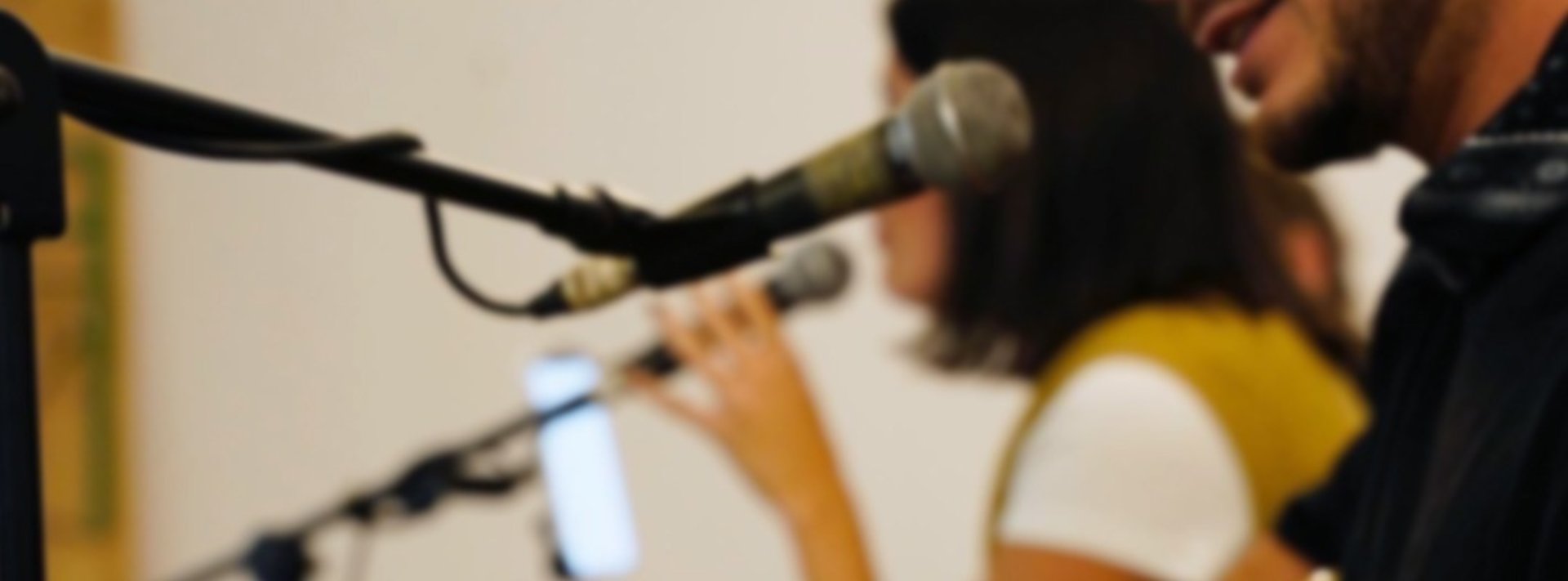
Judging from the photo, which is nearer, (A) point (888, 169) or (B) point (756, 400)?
(A) point (888, 169)

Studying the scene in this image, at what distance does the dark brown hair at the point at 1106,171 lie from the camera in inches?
58.3

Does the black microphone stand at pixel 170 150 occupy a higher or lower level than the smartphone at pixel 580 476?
higher

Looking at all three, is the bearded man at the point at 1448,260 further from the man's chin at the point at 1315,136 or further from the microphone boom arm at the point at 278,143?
the microphone boom arm at the point at 278,143

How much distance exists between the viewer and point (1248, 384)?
1.39 m

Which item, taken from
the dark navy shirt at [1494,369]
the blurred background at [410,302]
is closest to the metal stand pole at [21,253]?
the dark navy shirt at [1494,369]

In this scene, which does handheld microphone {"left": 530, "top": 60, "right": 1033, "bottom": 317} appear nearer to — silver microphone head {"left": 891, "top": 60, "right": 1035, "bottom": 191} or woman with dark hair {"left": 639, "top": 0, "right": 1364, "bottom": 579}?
silver microphone head {"left": 891, "top": 60, "right": 1035, "bottom": 191}

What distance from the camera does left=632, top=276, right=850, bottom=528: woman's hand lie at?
53.2 inches

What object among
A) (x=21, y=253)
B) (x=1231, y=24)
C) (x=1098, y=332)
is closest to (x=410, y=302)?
(x=1098, y=332)

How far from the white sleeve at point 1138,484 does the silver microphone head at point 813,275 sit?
19cm

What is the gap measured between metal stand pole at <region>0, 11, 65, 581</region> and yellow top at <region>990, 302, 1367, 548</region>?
0.86 metres

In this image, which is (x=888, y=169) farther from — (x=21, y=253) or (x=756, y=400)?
(x=756, y=400)

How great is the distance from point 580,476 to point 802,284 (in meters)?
0.23

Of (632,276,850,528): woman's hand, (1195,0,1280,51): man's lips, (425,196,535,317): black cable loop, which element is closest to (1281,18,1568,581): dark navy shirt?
(1195,0,1280,51): man's lips

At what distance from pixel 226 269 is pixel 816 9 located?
949 millimetres
